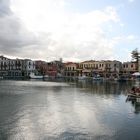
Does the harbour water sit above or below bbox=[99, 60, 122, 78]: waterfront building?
below

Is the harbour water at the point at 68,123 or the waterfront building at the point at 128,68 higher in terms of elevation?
the waterfront building at the point at 128,68

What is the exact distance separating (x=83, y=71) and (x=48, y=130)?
165014 mm

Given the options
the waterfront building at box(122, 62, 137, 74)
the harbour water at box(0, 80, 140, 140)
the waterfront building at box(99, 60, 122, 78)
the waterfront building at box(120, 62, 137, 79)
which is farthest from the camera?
the waterfront building at box(99, 60, 122, 78)

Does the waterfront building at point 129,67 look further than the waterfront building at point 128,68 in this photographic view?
Yes

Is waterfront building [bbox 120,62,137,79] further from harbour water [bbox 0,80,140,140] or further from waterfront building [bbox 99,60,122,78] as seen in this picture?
harbour water [bbox 0,80,140,140]

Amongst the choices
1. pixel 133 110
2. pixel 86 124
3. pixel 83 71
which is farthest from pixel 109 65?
pixel 86 124

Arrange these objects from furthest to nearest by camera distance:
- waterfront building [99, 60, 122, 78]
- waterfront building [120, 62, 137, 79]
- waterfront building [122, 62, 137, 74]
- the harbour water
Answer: waterfront building [99, 60, 122, 78]
waterfront building [122, 62, 137, 74]
waterfront building [120, 62, 137, 79]
the harbour water

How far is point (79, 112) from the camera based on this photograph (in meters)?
39.4

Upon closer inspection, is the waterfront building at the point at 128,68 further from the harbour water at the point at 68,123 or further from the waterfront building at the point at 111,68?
the harbour water at the point at 68,123

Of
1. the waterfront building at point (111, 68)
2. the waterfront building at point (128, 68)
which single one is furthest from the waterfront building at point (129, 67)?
the waterfront building at point (111, 68)

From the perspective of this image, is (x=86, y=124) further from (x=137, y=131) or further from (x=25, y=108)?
(x=25, y=108)

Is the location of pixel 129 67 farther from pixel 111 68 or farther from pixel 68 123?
pixel 68 123

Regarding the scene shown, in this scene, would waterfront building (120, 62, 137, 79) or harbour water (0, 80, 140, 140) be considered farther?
waterfront building (120, 62, 137, 79)

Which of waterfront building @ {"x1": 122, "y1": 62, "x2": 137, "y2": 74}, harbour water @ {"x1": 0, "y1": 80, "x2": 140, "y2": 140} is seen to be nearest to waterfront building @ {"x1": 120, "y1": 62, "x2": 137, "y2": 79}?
waterfront building @ {"x1": 122, "y1": 62, "x2": 137, "y2": 74}
